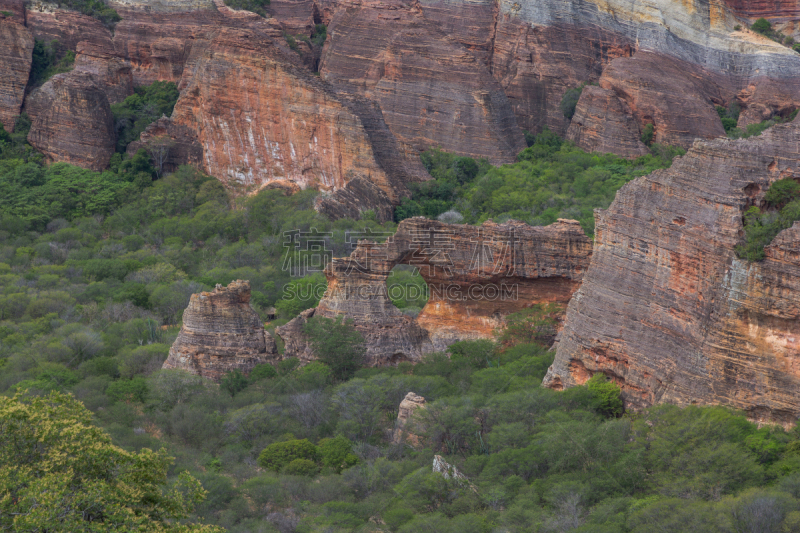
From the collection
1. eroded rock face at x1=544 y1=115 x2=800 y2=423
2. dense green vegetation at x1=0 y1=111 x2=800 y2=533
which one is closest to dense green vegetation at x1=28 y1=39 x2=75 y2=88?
dense green vegetation at x1=0 y1=111 x2=800 y2=533

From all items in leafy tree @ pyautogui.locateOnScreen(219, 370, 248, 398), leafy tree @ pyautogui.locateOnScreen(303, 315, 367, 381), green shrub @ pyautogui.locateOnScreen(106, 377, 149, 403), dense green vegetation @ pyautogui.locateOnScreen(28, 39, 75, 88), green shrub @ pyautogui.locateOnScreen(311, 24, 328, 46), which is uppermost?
green shrub @ pyautogui.locateOnScreen(311, 24, 328, 46)

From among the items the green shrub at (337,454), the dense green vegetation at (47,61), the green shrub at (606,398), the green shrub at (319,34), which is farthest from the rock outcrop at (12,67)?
the green shrub at (606,398)

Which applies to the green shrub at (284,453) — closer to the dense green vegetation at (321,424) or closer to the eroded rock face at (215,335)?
the dense green vegetation at (321,424)

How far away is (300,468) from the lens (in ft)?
82.8

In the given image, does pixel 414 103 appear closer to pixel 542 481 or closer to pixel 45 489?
pixel 542 481

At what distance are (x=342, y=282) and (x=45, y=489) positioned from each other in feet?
59.0

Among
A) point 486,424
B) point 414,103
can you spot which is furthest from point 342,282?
point 414,103

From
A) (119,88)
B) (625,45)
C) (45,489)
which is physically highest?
(625,45)

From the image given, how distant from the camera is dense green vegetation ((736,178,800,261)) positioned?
21.8 m

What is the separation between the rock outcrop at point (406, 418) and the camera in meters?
26.5

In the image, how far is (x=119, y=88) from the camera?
209 ft

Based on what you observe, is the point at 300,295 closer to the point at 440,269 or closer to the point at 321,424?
the point at 440,269

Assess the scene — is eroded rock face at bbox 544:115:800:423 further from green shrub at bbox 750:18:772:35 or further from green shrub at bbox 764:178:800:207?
green shrub at bbox 750:18:772:35

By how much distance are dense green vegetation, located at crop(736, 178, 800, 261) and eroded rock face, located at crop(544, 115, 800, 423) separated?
21cm
